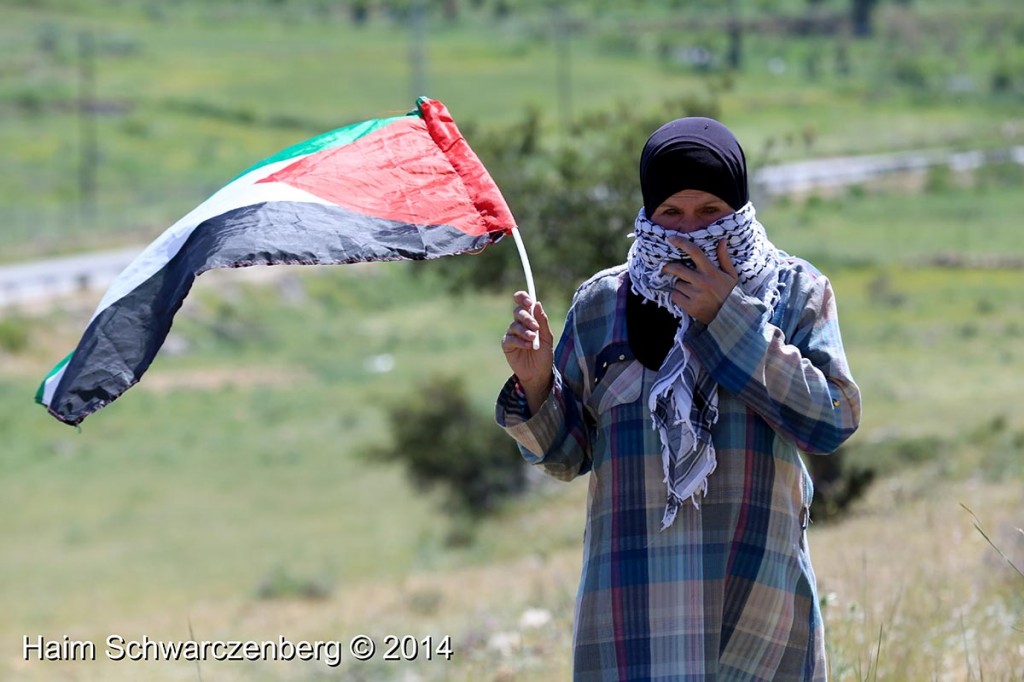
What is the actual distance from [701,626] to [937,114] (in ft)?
253

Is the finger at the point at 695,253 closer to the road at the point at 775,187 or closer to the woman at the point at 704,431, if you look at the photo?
the woman at the point at 704,431

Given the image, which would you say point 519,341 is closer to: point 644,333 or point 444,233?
point 644,333

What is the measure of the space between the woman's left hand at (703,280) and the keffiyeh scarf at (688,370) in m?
0.04

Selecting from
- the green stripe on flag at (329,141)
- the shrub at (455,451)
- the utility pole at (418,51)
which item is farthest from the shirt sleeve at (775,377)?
the utility pole at (418,51)

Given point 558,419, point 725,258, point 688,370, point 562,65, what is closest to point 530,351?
point 558,419

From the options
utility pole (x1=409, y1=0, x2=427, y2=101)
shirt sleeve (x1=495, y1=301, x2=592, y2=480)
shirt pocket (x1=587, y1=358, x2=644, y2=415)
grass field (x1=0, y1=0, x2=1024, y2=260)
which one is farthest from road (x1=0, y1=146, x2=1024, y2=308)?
shirt pocket (x1=587, y1=358, x2=644, y2=415)

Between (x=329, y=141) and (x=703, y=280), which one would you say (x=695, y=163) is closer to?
(x=703, y=280)

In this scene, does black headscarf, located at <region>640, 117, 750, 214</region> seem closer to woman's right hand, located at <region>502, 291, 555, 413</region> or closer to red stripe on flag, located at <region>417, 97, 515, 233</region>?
woman's right hand, located at <region>502, 291, 555, 413</region>

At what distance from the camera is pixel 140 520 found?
86.1 feet

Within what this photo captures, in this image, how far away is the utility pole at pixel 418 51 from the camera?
47966 mm

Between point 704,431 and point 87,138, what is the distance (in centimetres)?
7240

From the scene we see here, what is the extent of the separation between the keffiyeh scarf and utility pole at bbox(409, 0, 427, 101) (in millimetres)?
42119

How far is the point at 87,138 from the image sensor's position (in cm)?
7206

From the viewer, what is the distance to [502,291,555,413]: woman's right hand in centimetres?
334
